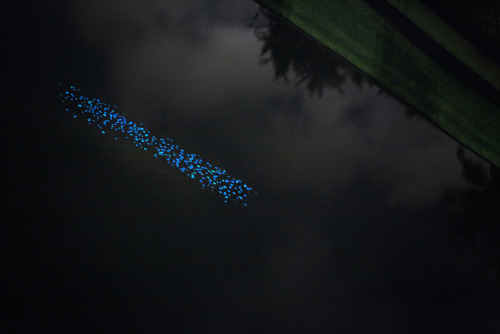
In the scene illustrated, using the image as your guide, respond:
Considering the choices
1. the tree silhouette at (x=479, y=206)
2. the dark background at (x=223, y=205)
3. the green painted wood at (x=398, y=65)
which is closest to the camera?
the dark background at (x=223, y=205)

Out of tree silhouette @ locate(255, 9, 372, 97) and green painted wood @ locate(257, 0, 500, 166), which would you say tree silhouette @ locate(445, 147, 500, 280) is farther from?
tree silhouette @ locate(255, 9, 372, 97)

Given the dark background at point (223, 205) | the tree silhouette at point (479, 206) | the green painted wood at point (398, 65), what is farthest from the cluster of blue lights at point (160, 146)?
the tree silhouette at point (479, 206)

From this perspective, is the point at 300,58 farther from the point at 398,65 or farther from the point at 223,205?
the point at 223,205

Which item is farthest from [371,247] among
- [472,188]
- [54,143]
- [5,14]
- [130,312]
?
[5,14]

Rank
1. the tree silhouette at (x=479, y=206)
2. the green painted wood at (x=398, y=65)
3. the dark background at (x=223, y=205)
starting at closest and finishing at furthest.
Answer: the dark background at (x=223, y=205) < the tree silhouette at (x=479, y=206) < the green painted wood at (x=398, y=65)

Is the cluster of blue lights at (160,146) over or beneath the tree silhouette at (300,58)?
beneath

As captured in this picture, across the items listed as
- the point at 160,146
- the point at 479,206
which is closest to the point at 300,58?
the point at 160,146

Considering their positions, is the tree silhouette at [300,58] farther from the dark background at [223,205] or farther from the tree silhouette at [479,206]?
the tree silhouette at [479,206]
